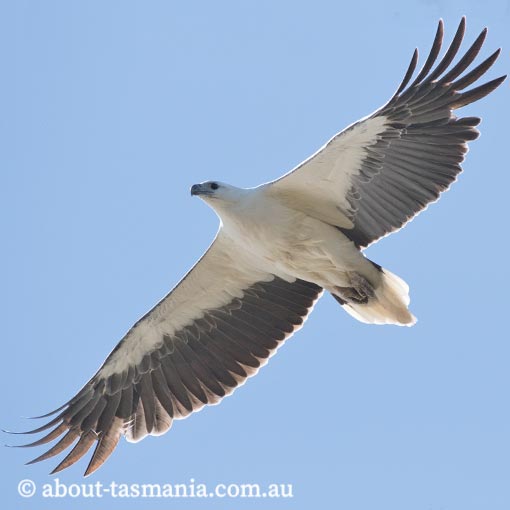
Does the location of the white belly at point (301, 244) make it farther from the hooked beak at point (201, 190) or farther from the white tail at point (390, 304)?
the hooked beak at point (201, 190)

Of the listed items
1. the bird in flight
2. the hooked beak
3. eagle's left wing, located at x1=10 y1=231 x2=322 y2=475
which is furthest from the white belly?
eagle's left wing, located at x1=10 y1=231 x2=322 y2=475

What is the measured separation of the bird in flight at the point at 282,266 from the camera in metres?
11.9

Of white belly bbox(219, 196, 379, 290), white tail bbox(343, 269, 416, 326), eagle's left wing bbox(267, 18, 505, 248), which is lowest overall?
white tail bbox(343, 269, 416, 326)

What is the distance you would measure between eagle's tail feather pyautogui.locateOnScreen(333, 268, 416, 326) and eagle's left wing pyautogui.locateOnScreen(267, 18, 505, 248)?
0.51 meters

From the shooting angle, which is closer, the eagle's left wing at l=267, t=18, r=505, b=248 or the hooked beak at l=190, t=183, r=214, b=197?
the eagle's left wing at l=267, t=18, r=505, b=248

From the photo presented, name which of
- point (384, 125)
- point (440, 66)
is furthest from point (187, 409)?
point (440, 66)

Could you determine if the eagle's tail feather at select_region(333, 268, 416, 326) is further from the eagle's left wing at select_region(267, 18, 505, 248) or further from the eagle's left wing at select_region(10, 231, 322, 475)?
the eagle's left wing at select_region(10, 231, 322, 475)

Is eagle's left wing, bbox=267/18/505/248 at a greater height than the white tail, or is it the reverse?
eagle's left wing, bbox=267/18/505/248

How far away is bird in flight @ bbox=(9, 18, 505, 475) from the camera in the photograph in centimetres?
1194

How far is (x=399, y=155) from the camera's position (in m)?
12.1

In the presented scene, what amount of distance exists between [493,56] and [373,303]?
2.89 m

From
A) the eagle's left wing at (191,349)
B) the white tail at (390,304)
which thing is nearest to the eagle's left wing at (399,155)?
the white tail at (390,304)

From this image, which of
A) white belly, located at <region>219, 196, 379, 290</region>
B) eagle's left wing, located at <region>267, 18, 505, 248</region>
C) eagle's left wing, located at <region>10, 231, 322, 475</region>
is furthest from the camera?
→ eagle's left wing, located at <region>10, 231, 322, 475</region>

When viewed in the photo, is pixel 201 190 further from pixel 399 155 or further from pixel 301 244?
pixel 399 155
